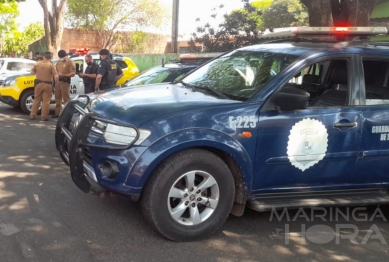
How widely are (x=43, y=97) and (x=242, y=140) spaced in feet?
24.2

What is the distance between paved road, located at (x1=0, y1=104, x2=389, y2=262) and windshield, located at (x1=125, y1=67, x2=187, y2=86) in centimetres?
333

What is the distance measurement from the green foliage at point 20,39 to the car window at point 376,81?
42814 millimetres

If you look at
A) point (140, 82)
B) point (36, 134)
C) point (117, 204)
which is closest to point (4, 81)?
point (36, 134)

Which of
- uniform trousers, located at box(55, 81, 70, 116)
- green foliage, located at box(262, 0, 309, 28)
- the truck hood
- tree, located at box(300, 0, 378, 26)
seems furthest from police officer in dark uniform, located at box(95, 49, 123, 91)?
green foliage, located at box(262, 0, 309, 28)

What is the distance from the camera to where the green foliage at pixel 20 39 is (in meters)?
44.3

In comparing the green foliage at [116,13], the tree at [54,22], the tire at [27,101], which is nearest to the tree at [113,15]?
the green foliage at [116,13]

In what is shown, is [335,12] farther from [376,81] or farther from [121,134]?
[121,134]

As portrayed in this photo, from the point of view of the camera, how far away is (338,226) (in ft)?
15.8

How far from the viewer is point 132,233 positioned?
426cm

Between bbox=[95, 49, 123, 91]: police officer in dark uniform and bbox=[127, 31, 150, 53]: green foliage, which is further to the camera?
bbox=[127, 31, 150, 53]: green foliage

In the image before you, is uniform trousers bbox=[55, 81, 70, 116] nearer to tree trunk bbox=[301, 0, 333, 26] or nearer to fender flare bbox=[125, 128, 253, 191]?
tree trunk bbox=[301, 0, 333, 26]

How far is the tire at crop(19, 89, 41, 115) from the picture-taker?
37.2ft

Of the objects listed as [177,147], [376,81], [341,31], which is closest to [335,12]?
[341,31]

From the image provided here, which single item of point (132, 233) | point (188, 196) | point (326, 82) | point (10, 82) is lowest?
point (132, 233)
